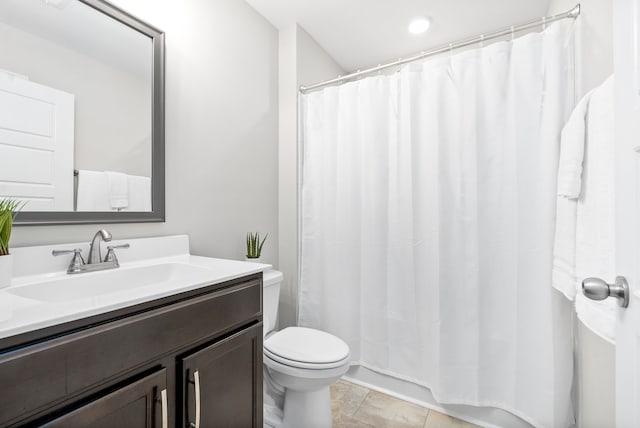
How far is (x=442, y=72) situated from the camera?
1.60 meters

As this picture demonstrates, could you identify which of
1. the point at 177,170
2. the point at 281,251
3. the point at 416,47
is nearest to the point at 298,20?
the point at 416,47

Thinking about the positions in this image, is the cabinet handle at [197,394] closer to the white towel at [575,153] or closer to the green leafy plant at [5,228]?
the green leafy plant at [5,228]

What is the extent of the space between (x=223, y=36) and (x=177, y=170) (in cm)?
87

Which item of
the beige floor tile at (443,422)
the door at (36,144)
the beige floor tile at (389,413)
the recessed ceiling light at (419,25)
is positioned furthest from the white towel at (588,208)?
the door at (36,144)

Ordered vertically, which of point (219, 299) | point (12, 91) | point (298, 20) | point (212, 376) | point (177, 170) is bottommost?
point (212, 376)

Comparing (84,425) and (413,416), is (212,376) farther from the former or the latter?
(413,416)

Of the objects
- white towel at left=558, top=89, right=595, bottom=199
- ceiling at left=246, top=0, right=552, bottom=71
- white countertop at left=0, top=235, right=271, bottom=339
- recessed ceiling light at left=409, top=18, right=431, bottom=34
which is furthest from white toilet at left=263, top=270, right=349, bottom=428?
recessed ceiling light at left=409, top=18, right=431, bottom=34

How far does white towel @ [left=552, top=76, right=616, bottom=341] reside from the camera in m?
0.86

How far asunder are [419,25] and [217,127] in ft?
5.23

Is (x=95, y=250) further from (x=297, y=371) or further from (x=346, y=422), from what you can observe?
(x=346, y=422)

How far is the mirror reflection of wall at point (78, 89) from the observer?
1.00 meters

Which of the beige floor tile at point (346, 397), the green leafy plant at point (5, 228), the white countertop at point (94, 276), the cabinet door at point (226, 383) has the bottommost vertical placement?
the beige floor tile at point (346, 397)

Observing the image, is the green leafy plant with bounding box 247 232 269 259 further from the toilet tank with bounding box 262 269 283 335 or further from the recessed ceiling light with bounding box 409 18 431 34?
the recessed ceiling light with bounding box 409 18 431 34

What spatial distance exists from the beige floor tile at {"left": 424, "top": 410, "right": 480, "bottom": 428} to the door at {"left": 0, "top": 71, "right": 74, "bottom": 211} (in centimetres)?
194
